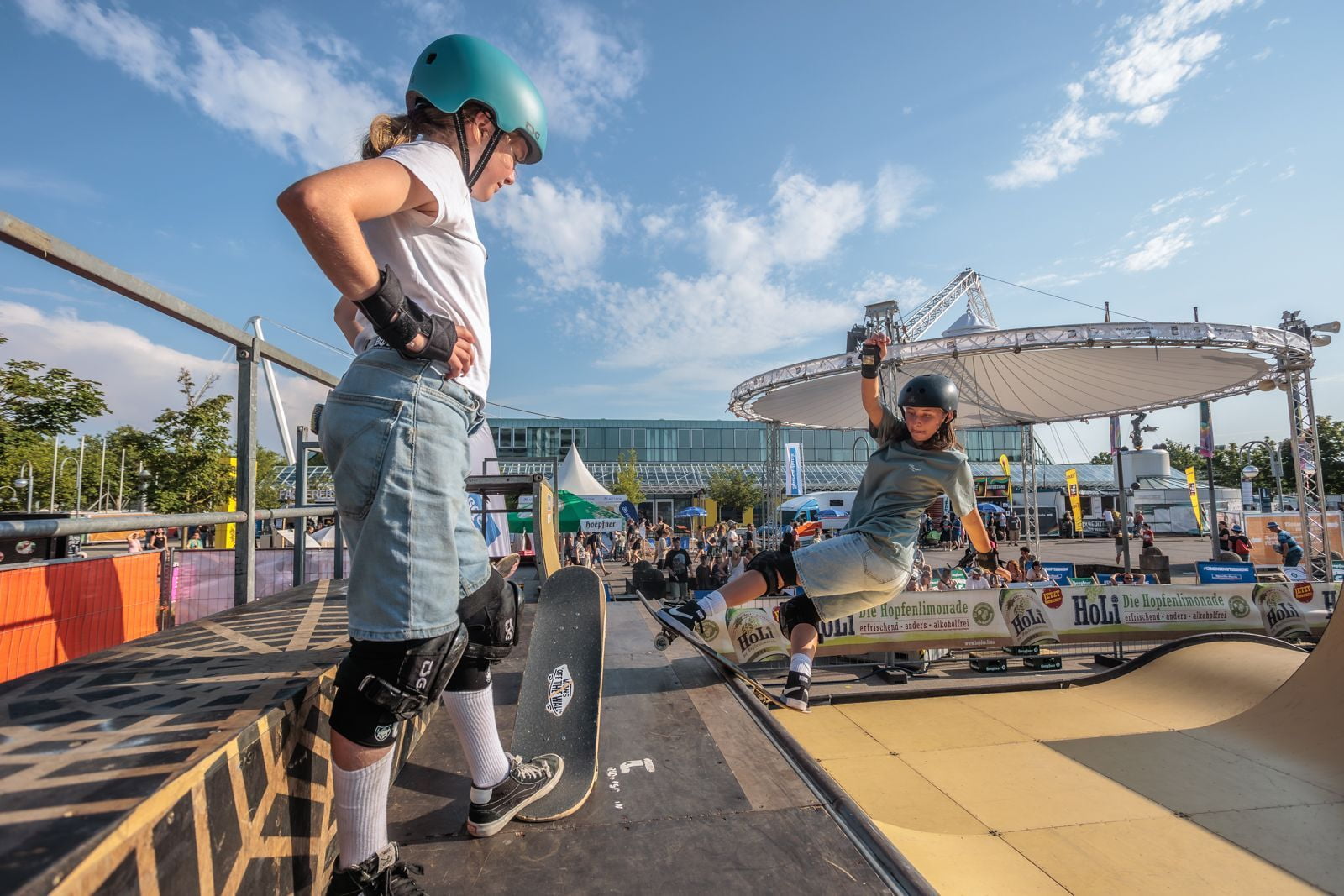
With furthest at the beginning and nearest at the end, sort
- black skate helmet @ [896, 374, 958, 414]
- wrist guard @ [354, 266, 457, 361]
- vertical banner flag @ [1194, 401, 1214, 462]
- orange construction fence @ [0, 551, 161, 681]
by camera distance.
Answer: vertical banner flag @ [1194, 401, 1214, 462], orange construction fence @ [0, 551, 161, 681], black skate helmet @ [896, 374, 958, 414], wrist guard @ [354, 266, 457, 361]

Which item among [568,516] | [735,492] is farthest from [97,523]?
[735,492]

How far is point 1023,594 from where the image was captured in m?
10.1

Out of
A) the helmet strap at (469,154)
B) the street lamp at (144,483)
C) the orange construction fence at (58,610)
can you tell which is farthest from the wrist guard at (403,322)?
the street lamp at (144,483)

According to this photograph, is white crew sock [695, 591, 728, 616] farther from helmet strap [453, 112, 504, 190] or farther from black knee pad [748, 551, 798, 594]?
helmet strap [453, 112, 504, 190]

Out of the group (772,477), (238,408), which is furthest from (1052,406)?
(238,408)

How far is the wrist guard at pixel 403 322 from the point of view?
4.70 ft

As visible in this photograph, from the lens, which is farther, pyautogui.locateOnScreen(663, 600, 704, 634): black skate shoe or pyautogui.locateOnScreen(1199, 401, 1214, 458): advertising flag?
pyautogui.locateOnScreen(1199, 401, 1214, 458): advertising flag

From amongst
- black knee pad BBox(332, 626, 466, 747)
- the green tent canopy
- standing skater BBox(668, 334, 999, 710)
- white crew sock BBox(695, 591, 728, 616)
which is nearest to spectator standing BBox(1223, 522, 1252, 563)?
the green tent canopy

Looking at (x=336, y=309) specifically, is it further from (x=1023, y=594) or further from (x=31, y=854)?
(x=1023, y=594)

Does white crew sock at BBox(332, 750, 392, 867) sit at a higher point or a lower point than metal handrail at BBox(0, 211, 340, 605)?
lower

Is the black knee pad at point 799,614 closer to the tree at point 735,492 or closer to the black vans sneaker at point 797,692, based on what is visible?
the black vans sneaker at point 797,692

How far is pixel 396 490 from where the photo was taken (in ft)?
4.96

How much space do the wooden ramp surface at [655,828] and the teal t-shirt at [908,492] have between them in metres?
1.27

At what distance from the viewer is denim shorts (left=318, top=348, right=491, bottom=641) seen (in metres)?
1.50
